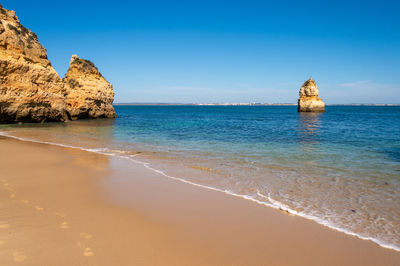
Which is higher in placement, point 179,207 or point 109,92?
point 109,92

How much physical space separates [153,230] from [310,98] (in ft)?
241

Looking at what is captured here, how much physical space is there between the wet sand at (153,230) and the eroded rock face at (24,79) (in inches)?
869

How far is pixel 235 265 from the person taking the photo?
2961mm

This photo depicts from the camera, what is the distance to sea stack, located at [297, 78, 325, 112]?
67.4 m

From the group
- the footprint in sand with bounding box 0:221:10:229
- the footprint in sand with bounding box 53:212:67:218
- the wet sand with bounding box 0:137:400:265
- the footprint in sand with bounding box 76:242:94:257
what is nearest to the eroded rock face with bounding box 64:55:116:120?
the wet sand with bounding box 0:137:400:265

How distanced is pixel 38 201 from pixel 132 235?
239 cm

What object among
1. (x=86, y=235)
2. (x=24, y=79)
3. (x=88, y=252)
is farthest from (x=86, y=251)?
(x=24, y=79)

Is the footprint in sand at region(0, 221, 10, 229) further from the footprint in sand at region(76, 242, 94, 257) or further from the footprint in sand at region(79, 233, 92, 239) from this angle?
the footprint in sand at region(76, 242, 94, 257)

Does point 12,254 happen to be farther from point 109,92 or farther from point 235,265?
point 109,92

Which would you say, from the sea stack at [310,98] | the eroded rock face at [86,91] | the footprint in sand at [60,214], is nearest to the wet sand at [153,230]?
A: the footprint in sand at [60,214]

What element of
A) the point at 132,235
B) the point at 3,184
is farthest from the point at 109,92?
the point at 132,235

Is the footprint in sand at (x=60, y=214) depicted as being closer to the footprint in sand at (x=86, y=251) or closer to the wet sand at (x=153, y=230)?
the wet sand at (x=153, y=230)

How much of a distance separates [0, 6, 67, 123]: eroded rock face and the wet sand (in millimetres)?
22083

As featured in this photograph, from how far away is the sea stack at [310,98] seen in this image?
221 ft
